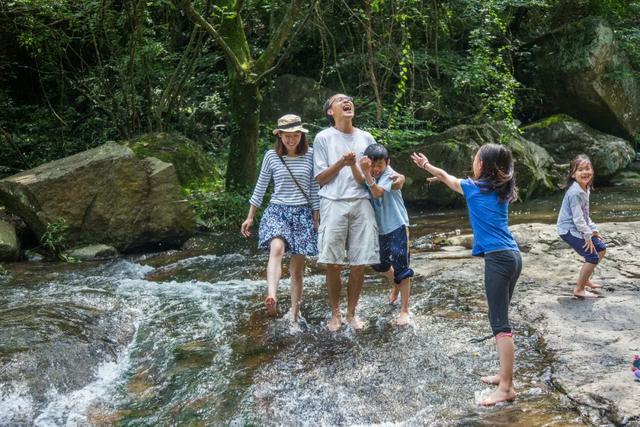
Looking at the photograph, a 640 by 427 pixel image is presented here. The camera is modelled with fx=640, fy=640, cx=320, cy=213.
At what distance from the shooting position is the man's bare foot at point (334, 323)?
5.21m

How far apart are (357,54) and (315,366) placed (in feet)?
35.7

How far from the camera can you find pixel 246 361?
15.4 ft

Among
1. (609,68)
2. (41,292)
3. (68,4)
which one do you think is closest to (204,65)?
(68,4)

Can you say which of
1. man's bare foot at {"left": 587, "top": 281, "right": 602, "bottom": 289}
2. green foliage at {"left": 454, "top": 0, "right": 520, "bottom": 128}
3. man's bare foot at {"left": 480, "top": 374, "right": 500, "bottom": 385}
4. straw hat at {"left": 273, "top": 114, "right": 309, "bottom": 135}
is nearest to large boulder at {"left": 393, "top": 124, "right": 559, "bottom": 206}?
green foliage at {"left": 454, "top": 0, "right": 520, "bottom": 128}

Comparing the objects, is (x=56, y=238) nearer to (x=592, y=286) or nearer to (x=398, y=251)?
(x=398, y=251)

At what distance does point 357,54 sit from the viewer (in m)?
14.3

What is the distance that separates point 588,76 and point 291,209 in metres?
13.0

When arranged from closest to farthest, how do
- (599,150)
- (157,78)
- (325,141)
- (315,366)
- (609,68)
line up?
(315,366)
(325,141)
(157,78)
(599,150)
(609,68)

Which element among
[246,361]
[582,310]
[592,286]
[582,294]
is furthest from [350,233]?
[592,286]

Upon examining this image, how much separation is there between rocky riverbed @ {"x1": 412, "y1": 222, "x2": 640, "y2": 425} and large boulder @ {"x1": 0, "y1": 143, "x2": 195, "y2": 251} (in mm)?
3739

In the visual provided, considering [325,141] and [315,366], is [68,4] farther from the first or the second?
[315,366]

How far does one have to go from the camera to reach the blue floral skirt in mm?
5414

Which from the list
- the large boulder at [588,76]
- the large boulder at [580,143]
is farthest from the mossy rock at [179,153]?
the large boulder at [588,76]

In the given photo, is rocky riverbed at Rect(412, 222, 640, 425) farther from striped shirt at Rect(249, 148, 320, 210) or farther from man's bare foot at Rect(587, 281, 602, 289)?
striped shirt at Rect(249, 148, 320, 210)
